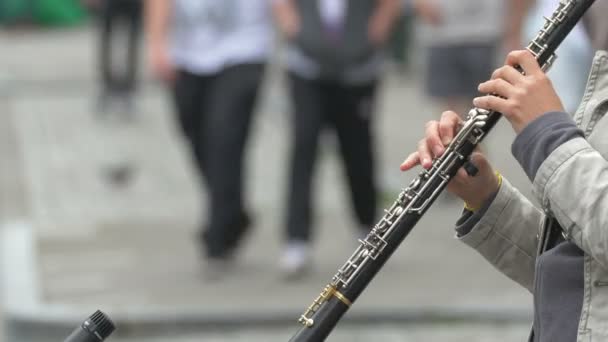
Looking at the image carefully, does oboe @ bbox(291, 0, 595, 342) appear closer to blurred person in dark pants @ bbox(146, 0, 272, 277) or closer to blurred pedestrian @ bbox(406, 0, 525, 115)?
blurred person in dark pants @ bbox(146, 0, 272, 277)

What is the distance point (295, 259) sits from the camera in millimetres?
6840

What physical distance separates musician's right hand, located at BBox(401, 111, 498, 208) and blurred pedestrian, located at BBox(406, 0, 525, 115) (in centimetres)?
557

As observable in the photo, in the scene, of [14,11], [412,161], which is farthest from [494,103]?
[14,11]

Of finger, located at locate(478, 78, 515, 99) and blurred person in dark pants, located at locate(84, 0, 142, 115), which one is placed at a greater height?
blurred person in dark pants, located at locate(84, 0, 142, 115)

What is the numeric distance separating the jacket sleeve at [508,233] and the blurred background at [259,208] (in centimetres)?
226

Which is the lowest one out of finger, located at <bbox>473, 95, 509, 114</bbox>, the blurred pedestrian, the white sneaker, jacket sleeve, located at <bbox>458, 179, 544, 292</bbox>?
jacket sleeve, located at <bbox>458, 179, 544, 292</bbox>

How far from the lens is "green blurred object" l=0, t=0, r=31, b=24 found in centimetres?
2188

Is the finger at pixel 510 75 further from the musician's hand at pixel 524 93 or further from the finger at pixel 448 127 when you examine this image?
the finger at pixel 448 127

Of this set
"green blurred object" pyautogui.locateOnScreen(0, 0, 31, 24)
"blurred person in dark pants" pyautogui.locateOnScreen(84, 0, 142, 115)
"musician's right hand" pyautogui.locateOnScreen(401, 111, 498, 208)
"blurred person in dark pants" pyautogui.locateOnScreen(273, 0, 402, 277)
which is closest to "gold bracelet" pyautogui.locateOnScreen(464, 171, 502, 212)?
"musician's right hand" pyautogui.locateOnScreen(401, 111, 498, 208)

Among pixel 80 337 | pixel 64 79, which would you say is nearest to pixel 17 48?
pixel 64 79

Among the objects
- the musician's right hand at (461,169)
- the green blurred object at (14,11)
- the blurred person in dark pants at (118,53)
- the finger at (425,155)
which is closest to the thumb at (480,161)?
the musician's right hand at (461,169)

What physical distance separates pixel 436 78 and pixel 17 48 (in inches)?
479

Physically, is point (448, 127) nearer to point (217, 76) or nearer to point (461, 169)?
point (461, 169)

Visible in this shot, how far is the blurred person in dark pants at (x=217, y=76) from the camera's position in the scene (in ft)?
22.2
